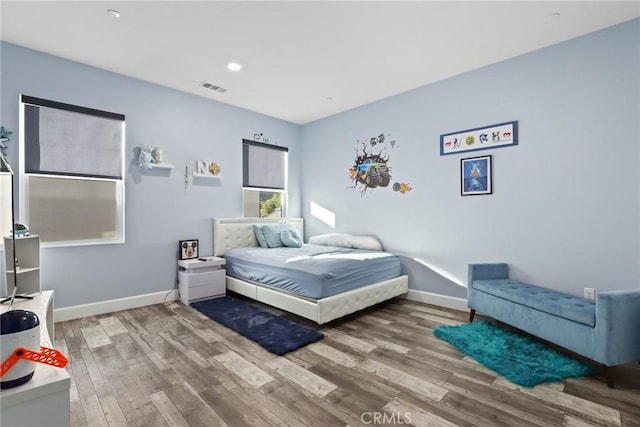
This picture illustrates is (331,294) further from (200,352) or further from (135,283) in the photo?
(135,283)

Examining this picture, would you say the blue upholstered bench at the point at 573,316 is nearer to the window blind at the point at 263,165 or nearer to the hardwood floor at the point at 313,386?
the hardwood floor at the point at 313,386

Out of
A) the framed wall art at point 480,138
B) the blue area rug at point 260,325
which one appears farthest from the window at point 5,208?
the framed wall art at point 480,138

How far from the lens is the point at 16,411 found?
923mm

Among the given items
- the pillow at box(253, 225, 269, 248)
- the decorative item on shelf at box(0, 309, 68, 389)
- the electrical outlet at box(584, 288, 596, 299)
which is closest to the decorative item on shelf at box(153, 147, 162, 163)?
the pillow at box(253, 225, 269, 248)

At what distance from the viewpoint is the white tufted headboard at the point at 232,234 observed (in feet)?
14.7

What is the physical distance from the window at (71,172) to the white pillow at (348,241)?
2728mm

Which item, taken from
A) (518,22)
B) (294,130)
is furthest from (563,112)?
(294,130)

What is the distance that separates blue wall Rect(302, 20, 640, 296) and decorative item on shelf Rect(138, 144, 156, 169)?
118 inches

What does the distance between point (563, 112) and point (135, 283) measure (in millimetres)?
5059

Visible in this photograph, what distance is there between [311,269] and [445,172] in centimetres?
210

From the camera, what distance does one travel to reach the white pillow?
4426mm

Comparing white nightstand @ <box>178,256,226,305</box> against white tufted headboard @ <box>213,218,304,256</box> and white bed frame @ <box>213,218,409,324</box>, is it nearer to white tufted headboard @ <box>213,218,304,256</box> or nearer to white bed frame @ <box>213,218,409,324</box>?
white bed frame @ <box>213,218,409,324</box>

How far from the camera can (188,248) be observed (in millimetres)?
4168

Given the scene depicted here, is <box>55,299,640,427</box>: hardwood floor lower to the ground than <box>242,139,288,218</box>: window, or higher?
lower
